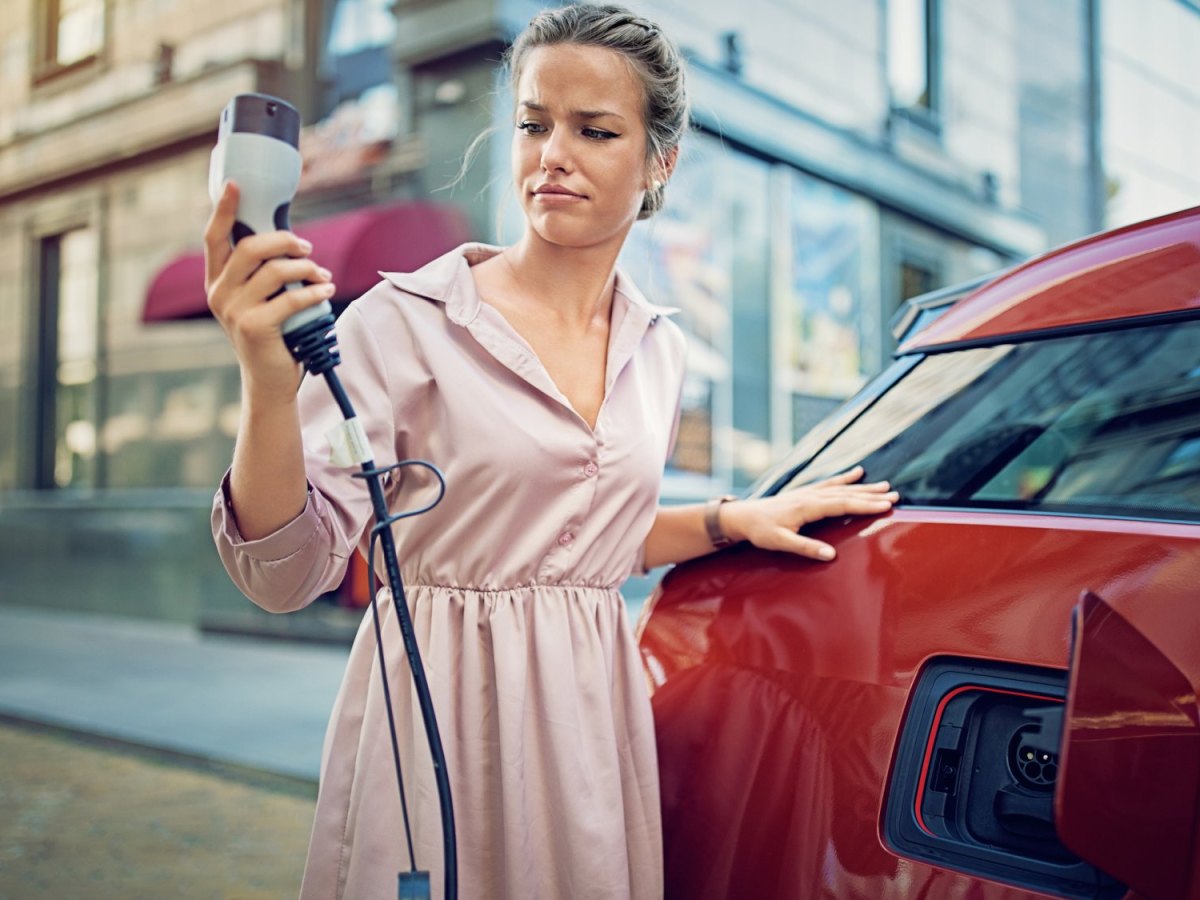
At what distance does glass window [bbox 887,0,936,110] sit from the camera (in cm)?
1295

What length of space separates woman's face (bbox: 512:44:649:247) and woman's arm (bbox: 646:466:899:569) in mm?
483

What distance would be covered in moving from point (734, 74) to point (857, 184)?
92.1 inches

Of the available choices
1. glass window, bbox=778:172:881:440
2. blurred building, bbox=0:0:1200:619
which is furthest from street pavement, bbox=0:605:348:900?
glass window, bbox=778:172:881:440

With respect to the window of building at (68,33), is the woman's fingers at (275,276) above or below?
below

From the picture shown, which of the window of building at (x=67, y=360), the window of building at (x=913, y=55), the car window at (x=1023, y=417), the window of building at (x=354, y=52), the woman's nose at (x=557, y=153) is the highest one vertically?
the window of building at (x=913, y=55)

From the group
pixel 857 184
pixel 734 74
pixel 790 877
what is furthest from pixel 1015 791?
pixel 857 184

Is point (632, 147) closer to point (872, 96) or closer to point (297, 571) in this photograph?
point (297, 571)

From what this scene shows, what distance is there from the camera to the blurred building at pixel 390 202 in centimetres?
964

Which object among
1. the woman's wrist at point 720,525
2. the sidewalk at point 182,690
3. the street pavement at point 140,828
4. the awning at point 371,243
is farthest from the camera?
the awning at point 371,243

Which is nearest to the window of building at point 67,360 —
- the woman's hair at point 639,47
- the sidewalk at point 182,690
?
the sidewalk at point 182,690

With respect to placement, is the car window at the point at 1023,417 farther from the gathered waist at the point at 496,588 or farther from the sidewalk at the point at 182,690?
the sidewalk at the point at 182,690

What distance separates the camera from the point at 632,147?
1.63 m

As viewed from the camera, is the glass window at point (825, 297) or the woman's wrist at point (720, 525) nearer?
the woman's wrist at point (720, 525)

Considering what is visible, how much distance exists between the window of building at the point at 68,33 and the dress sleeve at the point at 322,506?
41.5 ft
